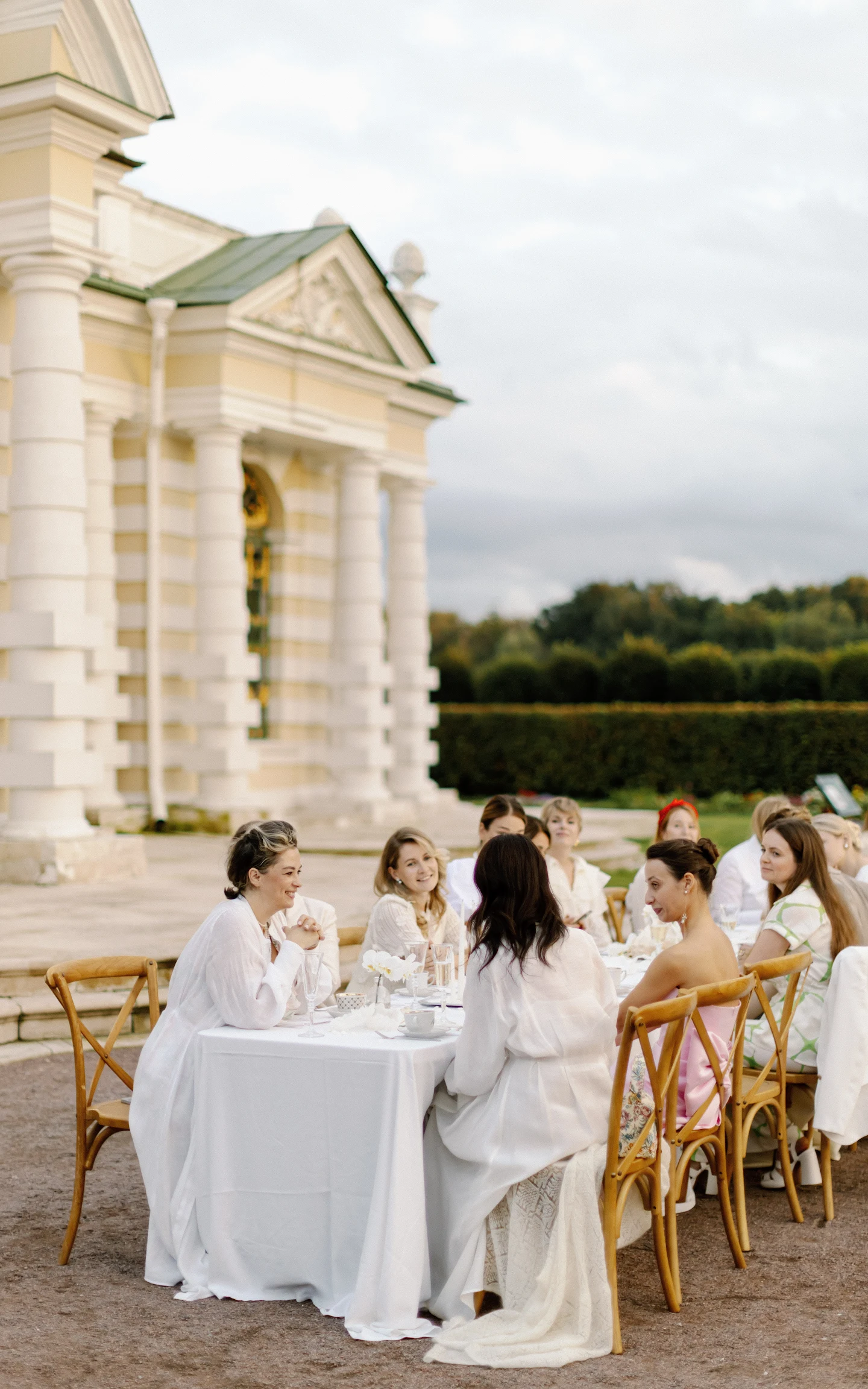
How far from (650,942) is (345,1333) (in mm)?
2614

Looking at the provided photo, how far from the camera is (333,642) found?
17.8m

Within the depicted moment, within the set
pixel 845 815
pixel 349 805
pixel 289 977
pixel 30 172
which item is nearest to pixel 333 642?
pixel 349 805

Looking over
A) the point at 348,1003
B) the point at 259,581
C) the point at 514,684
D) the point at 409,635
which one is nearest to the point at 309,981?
the point at 348,1003

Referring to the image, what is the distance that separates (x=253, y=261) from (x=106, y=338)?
2.23 metres

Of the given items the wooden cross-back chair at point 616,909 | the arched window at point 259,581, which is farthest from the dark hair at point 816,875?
the arched window at point 259,581

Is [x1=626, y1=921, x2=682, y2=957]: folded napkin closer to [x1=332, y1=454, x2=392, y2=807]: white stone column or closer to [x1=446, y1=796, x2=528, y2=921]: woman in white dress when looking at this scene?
[x1=446, y1=796, x2=528, y2=921]: woman in white dress

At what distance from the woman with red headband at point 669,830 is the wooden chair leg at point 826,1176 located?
2246mm

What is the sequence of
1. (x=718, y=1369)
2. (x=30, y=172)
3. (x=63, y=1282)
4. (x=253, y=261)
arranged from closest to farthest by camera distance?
1. (x=718, y=1369)
2. (x=63, y=1282)
3. (x=30, y=172)
4. (x=253, y=261)

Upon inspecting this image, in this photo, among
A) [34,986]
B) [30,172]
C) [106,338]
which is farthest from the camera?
[106,338]

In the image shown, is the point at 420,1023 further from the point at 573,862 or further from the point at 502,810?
the point at 573,862

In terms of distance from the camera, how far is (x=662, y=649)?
37594 mm

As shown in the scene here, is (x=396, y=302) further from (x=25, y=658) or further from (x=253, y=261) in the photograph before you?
(x=25, y=658)

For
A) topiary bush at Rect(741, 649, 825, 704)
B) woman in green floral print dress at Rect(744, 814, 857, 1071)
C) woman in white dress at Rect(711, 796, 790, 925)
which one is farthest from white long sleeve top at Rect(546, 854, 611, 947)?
topiary bush at Rect(741, 649, 825, 704)

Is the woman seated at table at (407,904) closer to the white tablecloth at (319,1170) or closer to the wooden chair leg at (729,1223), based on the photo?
the white tablecloth at (319,1170)
